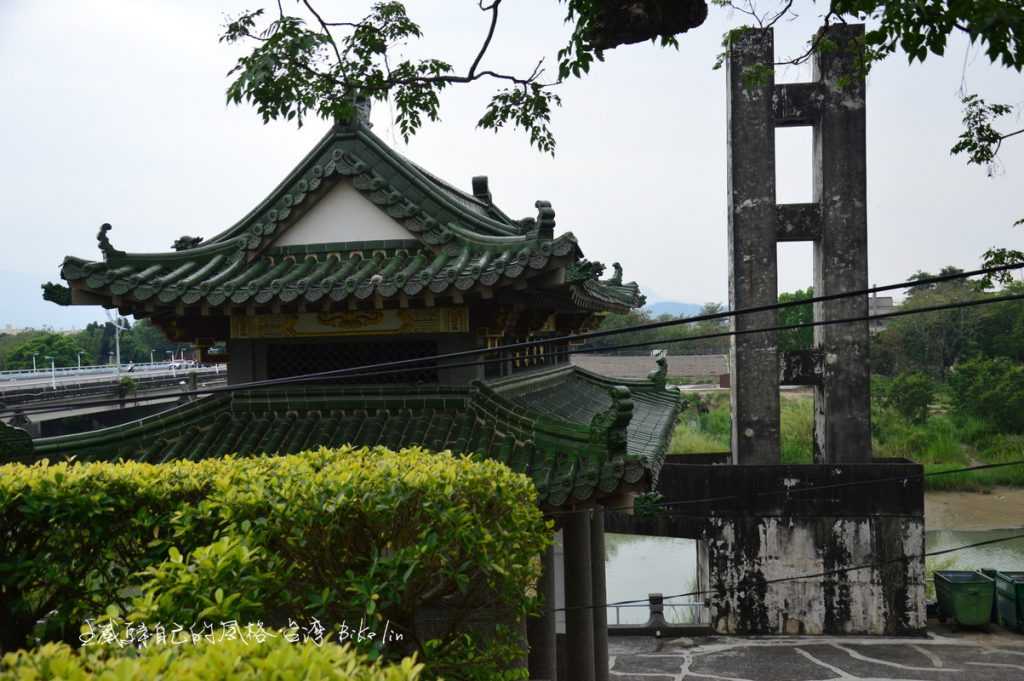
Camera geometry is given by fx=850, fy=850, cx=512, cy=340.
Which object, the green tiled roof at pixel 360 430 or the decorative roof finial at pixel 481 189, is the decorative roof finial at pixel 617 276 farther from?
the green tiled roof at pixel 360 430

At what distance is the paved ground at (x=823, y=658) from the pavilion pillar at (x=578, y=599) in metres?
7.07

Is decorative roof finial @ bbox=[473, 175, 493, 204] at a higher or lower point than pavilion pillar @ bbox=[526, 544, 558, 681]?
higher

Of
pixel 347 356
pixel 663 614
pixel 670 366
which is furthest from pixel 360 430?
pixel 670 366

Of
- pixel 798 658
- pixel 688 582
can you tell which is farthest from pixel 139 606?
pixel 688 582

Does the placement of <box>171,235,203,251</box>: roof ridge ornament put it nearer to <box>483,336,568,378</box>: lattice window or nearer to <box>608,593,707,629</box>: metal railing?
<box>483,336,568,378</box>: lattice window

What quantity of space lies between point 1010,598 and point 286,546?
1798 cm

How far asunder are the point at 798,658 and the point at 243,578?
14972 mm

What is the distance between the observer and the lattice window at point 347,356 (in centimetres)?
781

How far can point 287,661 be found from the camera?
2.71 meters

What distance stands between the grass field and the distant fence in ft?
52.6

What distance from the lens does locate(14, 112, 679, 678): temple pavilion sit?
691cm

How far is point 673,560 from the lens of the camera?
2959cm

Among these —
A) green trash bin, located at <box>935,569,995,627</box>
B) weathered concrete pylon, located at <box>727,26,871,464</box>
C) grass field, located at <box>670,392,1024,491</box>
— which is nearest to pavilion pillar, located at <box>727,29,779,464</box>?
weathered concrete pylon, located at <box>727,26,871,464</box>

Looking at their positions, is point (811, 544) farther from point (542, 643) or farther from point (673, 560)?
point (542, 643)
